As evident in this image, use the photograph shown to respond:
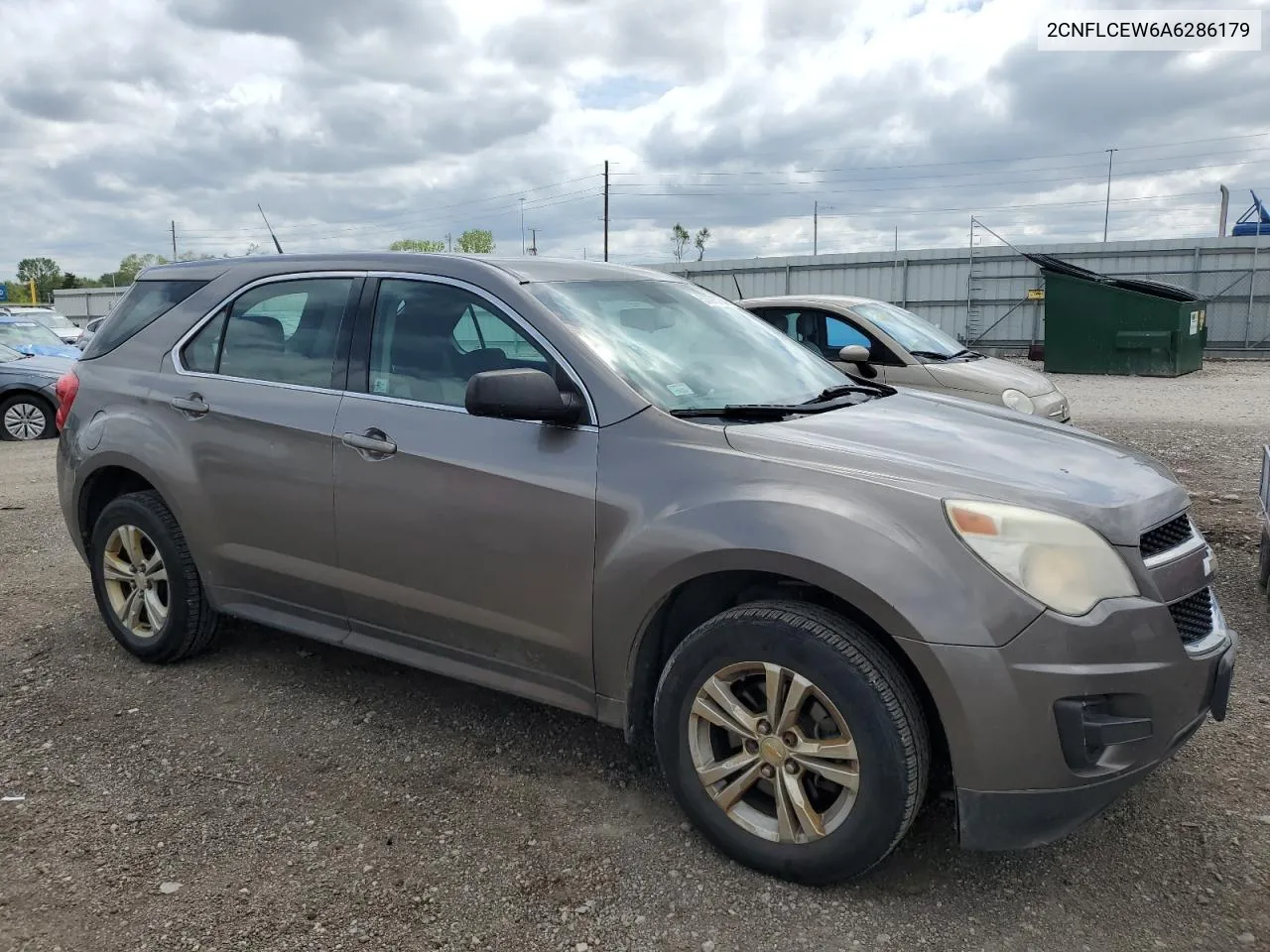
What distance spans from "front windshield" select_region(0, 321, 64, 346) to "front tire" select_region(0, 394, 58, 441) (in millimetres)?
3620

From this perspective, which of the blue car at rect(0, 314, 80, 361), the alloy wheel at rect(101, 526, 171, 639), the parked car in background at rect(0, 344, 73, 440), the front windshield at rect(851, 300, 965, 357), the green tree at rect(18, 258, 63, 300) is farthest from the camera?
the green tree at rect(18, 258, 63, 300)

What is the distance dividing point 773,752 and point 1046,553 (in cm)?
88

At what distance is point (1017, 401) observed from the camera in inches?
296

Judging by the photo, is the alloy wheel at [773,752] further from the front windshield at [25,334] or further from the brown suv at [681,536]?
the front windshield at [25,334]

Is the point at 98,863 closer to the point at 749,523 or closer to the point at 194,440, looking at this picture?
the point at 194,440

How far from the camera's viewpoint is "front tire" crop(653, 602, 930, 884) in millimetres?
2512

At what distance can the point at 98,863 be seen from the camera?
9.48ft

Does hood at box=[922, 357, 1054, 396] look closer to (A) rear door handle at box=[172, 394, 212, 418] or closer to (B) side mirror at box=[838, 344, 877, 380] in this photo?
(B) side mirror at box=[838, 344, 877, 380]

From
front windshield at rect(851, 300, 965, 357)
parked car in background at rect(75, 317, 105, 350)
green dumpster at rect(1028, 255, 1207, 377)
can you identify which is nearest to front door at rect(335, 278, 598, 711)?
parked car in background at rect(75, 317, 105, 350)

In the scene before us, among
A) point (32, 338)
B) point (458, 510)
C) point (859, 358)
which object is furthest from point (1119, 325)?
point (32, 338)

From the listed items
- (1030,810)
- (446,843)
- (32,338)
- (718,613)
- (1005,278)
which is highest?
(1005,278)

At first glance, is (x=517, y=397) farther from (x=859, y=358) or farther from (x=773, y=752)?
(x=859, y=358)

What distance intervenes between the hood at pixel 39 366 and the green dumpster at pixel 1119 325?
54.6ft

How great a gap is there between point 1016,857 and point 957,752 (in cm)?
67
